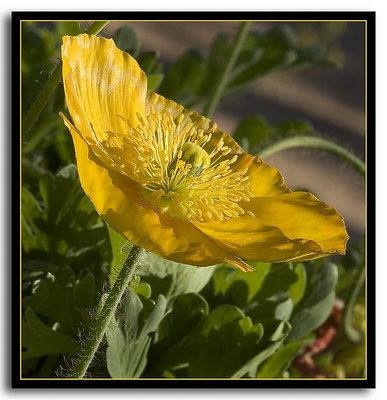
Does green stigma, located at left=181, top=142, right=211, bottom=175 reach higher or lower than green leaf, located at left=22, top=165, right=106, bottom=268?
higher

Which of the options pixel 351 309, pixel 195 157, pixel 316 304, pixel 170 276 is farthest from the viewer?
pixel 351 309

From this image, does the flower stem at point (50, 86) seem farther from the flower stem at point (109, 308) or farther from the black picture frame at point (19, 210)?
the flower stem at point (109, 308)

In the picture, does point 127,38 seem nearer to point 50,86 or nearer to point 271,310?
point 50,86

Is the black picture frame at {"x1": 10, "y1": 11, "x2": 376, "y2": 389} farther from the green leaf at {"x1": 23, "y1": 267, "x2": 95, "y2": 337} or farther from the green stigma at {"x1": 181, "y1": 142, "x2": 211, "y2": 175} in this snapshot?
the green stigma at {"x1": 181, "y1": 142, "x2": 211, "y2": 175}

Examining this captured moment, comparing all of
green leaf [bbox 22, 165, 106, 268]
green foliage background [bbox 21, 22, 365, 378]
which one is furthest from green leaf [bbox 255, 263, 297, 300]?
green leaf [bbox 22, 165, 106, 268]

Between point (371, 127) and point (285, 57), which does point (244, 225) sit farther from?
point (285, 57)

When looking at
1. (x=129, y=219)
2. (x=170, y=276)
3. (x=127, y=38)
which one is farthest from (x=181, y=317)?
(x=127, y=38)
